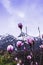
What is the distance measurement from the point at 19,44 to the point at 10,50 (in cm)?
26

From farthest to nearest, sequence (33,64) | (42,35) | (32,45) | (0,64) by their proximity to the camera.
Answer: (0,64), (33,64), (42,35), (32,45)

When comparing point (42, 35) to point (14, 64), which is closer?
point (42, 35)

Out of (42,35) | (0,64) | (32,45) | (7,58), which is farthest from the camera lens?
(7,58)

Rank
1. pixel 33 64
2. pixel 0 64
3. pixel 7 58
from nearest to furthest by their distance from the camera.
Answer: pixel 33 64, pixel 0 64, pixel 7 58

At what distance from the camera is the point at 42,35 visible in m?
6.50

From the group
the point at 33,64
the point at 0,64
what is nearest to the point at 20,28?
the point at 33,64

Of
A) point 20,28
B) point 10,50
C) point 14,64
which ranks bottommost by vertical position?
point 14,64

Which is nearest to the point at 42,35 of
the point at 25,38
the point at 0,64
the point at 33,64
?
the point at 25,38

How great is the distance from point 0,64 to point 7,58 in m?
2.06

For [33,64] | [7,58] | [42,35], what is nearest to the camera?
[42,35]

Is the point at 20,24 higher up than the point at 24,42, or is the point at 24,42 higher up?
the point at 20,24

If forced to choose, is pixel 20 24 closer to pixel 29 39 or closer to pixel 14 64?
pixel 29 39

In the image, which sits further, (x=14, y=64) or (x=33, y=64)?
(x=14, y=64)

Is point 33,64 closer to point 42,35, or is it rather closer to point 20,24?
point 42,35
